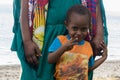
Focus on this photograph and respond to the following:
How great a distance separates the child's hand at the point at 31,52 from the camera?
346 cm

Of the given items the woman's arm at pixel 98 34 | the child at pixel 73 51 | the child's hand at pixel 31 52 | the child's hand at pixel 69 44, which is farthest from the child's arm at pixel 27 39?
the woman's arm at pixel 98 34

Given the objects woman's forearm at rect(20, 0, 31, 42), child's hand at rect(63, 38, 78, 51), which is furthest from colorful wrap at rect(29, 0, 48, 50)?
child's hand at rect(63, 38, 78, 51)

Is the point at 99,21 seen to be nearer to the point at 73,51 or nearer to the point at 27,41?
the point at 73,51

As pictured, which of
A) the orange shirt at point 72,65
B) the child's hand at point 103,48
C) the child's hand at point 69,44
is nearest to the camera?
the child's hand at point 69,44

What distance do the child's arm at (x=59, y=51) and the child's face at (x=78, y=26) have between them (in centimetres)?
8

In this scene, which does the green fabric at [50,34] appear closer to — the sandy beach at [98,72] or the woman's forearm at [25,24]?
the woman's forearm at [25,24]

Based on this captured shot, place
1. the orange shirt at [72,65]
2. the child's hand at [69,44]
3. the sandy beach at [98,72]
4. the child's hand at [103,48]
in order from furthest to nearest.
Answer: the sandy beach at [98,72]
the child's hand at [103,48]
the orange shirt at [72,65]
the child's hand at [69,44]

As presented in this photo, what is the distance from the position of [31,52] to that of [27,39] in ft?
0.36

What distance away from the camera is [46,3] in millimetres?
3467

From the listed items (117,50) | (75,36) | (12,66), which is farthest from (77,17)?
(117,50)

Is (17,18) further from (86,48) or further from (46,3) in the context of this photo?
(86,48)

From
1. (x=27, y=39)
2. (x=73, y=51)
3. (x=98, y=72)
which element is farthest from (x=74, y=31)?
(x=98, y=72)

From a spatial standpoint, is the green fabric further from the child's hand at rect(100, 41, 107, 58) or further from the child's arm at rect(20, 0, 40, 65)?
the child's hand at rect(100, 41, 107, 58)

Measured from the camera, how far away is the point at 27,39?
11.4ft
